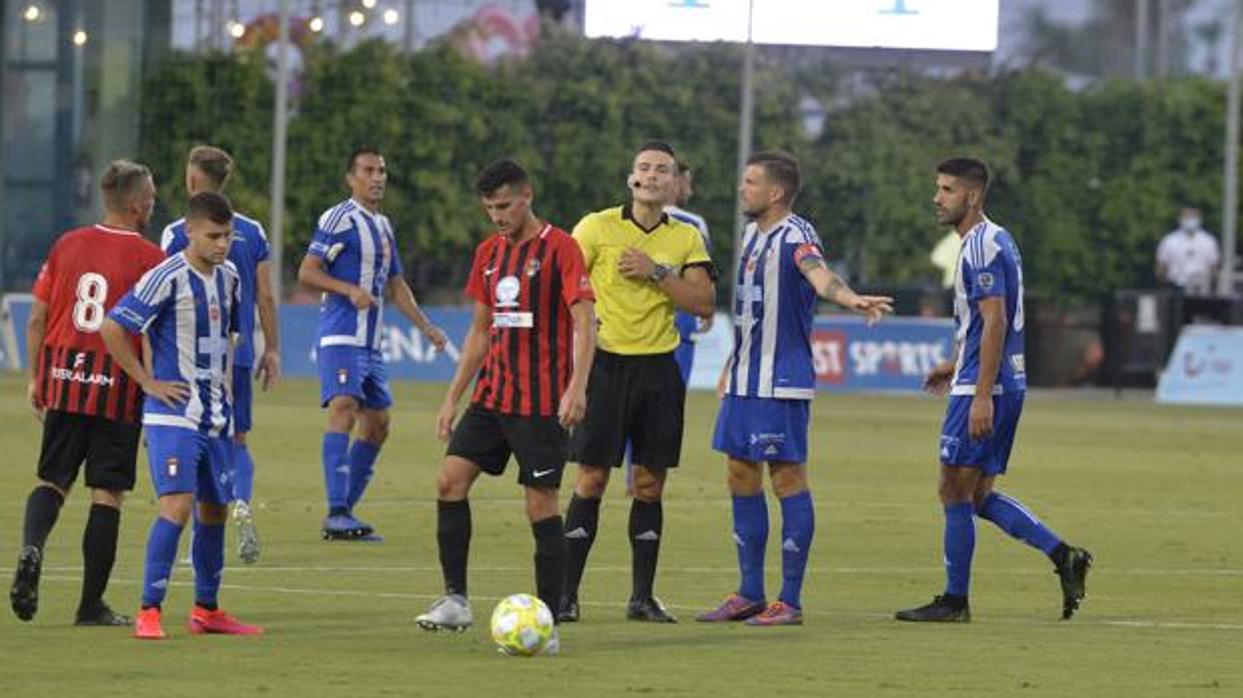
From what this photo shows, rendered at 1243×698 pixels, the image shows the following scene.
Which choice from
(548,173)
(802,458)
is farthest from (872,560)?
(548,173)

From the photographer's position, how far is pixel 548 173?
3894 cm

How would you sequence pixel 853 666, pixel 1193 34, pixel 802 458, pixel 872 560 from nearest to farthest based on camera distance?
pixel 853 666
pixel 802 458
pixel 872 560
pixel 1193 34

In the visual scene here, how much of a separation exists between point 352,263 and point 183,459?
5.88 metres

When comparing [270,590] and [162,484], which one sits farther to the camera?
[270,590]

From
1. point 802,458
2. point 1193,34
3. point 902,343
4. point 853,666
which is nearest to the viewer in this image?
point 853,666

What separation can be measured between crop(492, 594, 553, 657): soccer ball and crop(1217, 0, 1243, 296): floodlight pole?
88.0ft

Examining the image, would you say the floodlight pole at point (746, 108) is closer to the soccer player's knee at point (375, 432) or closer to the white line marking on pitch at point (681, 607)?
the soccer player's knee at point (375, 432)

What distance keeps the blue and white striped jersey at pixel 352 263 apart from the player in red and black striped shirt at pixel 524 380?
5481mm

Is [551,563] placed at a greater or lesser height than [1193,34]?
lesser

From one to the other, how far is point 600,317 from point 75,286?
7.63 feet

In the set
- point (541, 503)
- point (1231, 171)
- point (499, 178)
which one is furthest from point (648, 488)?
point (1231, 171)

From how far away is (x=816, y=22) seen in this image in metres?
39.1

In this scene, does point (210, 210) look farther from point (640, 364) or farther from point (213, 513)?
point (640, 364)

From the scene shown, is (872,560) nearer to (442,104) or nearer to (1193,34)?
(442,104)
